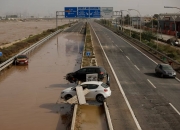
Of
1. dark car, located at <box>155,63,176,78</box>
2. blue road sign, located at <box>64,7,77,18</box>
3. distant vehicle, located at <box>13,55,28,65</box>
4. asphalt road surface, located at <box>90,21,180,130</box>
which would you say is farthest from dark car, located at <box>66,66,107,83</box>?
blue road sign, located at <box>64,7,77,18</box>

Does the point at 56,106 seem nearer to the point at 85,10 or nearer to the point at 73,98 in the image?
the point at 73,98

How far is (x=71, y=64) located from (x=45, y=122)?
2010cm

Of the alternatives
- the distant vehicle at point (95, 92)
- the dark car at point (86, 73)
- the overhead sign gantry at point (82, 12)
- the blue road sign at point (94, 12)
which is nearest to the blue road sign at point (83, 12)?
the overhead sign gantry at point (82, 12)

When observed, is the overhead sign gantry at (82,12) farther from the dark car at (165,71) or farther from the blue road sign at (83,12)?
the dark car at (165,71)

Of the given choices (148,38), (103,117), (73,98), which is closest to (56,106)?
(73,98)

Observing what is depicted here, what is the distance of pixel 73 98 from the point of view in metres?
17.4

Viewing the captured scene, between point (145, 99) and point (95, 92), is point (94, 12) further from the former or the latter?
point (95, 92)

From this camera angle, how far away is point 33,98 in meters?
20.7

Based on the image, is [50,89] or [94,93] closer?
[94,93]

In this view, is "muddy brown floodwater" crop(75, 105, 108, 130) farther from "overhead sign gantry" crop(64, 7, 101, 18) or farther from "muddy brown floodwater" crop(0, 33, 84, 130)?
"overhead sign gantry" crop(64, 7, 101, 18)

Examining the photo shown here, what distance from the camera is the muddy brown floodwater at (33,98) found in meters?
16.1

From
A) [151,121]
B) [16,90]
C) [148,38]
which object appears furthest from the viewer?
[148,38]

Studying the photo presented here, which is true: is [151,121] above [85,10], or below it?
below

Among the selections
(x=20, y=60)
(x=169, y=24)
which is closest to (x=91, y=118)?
(x=20, y=60)
